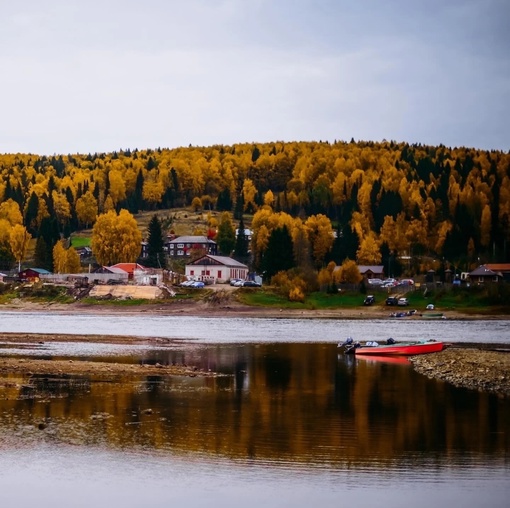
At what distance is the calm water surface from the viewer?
75.3 ft

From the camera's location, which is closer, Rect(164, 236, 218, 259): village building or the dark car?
the dark car

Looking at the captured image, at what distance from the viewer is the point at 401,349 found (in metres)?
60.0

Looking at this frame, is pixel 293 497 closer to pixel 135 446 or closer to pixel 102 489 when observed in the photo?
pixel 102 489

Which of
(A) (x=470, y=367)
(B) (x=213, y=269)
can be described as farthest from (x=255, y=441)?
(B) (x=213, y=269)

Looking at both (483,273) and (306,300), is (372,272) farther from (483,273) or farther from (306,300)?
(306,300)

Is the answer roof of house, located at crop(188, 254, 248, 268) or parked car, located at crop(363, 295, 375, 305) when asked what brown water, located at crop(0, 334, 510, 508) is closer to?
parked car, located at crop(363, 295, 375, 305)

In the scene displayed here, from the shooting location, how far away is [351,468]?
25.3 meters

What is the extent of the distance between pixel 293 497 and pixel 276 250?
116 m

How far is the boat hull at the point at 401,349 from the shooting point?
59.9 m

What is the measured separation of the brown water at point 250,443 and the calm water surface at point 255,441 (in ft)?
0.17

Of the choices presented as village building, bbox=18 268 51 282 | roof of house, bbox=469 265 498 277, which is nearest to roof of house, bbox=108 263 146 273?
village building, bbox=18 268 51 282

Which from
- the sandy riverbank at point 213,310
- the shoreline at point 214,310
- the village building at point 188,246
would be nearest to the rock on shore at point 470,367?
the shoreline at point 214,310

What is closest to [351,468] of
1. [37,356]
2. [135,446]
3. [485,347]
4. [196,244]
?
[135,446]

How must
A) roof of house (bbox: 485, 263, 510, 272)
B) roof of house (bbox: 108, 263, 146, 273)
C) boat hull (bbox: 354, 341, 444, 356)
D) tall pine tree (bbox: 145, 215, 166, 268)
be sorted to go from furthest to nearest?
tall pine tree (bbox: 145, 215, 166, 268), roof of house (bbox: 108, 263, 146, 273), roof of house (bbox: 485, 263, 510, 272), boat hull (bbox: 354, 341, 444, 356)
